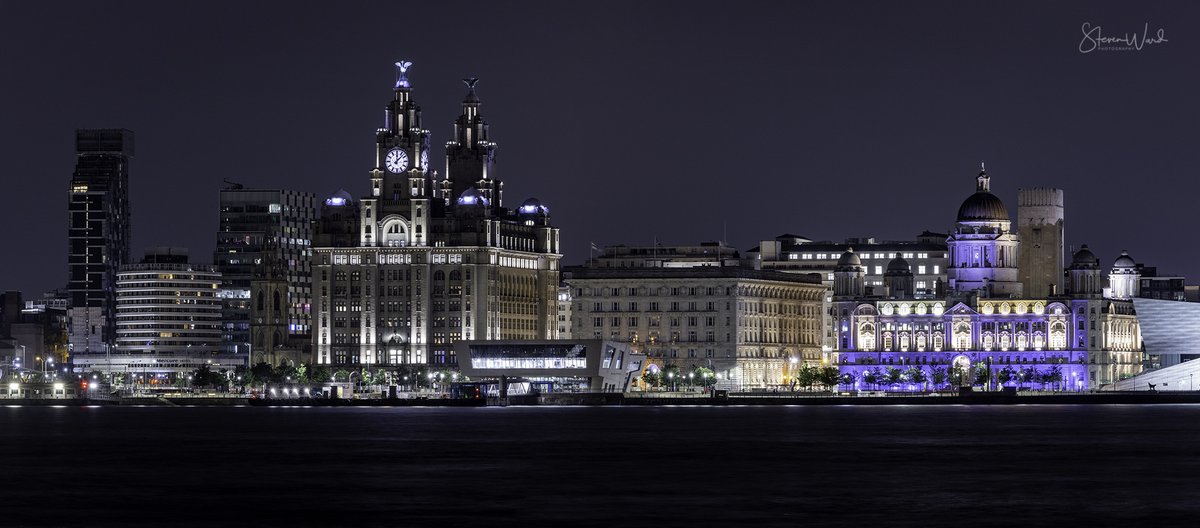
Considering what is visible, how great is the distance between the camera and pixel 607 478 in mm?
112438

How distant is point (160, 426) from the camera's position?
198 metres

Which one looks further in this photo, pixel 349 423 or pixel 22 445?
pixel 349 423

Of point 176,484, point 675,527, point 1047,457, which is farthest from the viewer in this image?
point 1047,457

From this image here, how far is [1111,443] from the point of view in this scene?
150 metres

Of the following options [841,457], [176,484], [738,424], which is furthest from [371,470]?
[738,424]

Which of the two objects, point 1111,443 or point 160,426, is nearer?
point 1111,443

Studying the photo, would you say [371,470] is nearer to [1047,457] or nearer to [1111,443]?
[1047,457]

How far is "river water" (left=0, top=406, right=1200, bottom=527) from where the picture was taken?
299ft

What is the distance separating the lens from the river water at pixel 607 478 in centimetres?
9119

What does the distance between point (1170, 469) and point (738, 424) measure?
3110 inches

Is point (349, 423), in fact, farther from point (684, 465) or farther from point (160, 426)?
point (684, 465)

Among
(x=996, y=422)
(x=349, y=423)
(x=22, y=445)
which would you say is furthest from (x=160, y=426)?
(x=996, y=422)

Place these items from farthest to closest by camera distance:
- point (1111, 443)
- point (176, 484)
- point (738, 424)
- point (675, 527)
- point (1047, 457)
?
1. point (738, 424)
2. point (1111, 443)
3. point (1047, 457)
4. point (176, 484)
5. point (675, 527)

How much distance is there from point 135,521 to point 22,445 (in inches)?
2607
